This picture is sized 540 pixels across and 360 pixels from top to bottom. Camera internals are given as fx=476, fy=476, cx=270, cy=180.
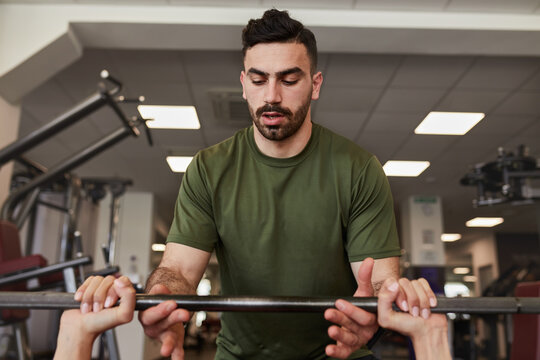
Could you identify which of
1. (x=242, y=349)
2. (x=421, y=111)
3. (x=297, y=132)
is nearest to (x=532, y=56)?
(x=421, y=111)

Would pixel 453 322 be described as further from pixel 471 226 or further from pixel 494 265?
pixel 494 265

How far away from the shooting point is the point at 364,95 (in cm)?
438

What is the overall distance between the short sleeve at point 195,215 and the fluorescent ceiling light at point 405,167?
16.7 ft

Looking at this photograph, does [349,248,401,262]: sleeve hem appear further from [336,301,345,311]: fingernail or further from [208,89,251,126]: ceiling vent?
[208,89,251,126]: ceiling vent

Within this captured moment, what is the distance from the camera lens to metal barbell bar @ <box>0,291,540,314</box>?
876mm

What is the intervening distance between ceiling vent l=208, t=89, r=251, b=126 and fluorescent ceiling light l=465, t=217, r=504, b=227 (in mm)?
6854

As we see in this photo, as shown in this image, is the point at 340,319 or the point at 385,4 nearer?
the point at 340,319

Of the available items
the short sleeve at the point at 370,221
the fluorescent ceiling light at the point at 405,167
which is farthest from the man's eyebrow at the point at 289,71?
the fluorescent ceiling light at the point at 405,167

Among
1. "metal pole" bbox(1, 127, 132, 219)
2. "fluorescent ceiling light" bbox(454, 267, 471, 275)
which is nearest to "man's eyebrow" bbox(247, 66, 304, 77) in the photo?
"metal pole" bbox(1, 127, 132, 219)

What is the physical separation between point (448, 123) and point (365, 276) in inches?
171

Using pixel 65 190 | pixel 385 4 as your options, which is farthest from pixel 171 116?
pixel 385 4

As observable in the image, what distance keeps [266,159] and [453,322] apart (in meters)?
6.19

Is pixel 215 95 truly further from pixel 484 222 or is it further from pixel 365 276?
pixel 484 222

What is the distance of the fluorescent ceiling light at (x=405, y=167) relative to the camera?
632 cm
